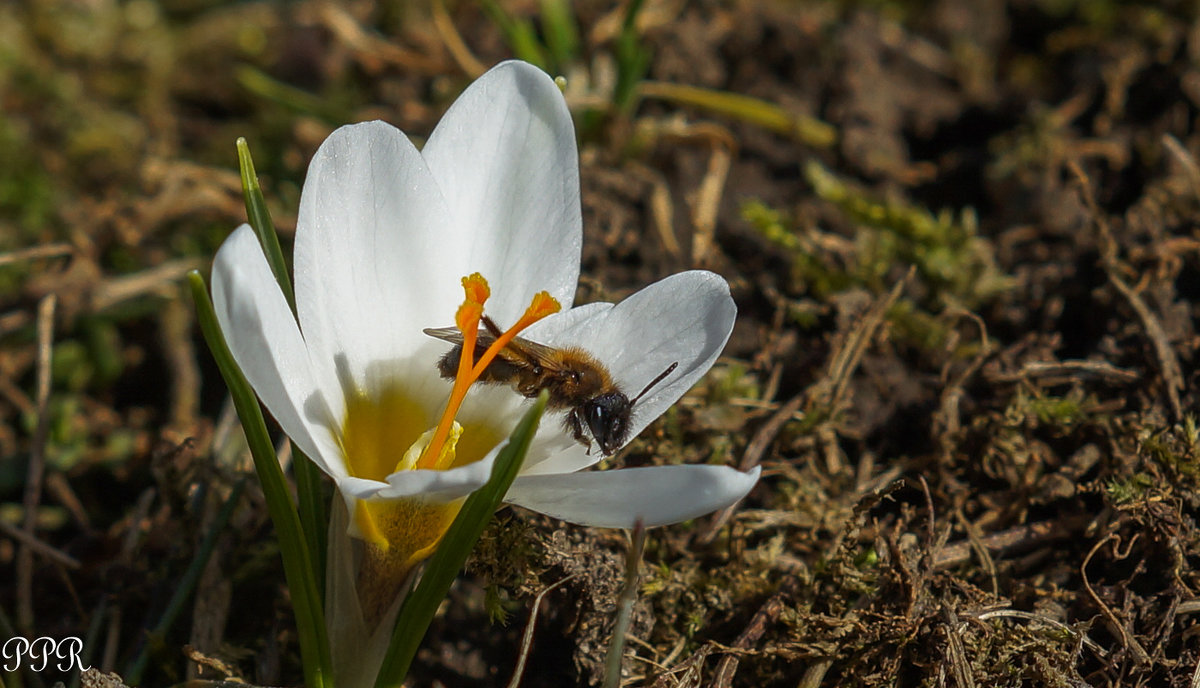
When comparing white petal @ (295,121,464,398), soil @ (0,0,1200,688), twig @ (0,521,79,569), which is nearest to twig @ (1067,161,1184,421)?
soil @ (0,0,1200,688)

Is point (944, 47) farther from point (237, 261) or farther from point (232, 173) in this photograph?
point (237, 261)

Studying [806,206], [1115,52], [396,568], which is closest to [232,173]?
[806,206]

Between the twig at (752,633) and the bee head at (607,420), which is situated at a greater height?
the bee head at (607,420)

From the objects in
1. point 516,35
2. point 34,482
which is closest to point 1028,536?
point 516,35

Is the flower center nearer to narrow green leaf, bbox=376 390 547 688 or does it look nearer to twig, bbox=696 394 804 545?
narrow green leaf, bbox=376 390 547 688

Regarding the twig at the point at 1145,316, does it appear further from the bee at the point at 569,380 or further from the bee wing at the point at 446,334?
the bee wing at the point at 446,334

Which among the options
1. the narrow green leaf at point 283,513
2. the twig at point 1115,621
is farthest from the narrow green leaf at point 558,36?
the twig at point 1115,621

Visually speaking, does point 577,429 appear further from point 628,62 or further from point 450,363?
point 628,62
